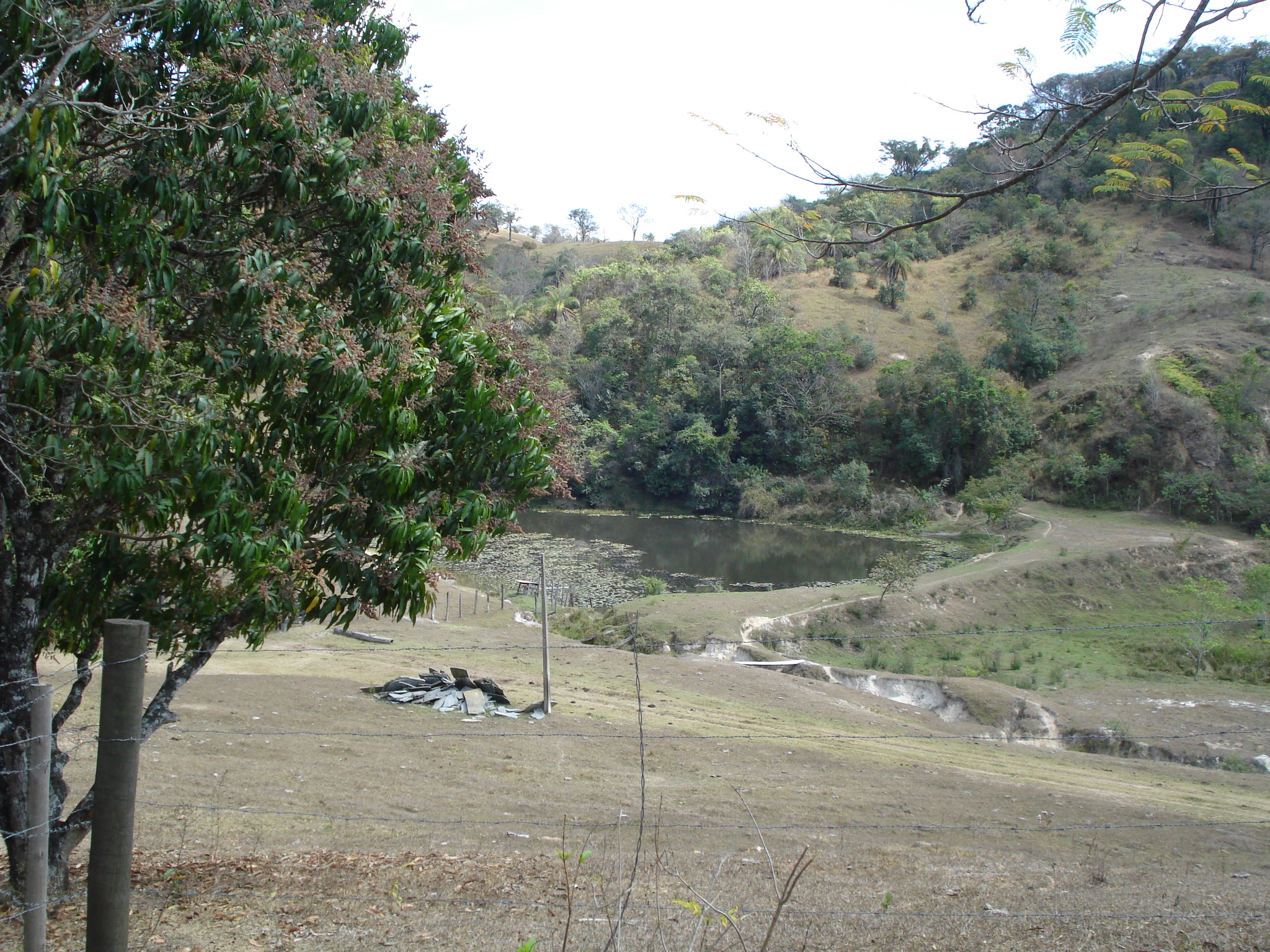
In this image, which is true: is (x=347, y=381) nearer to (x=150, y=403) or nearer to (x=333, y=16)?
(x=150, y=403)

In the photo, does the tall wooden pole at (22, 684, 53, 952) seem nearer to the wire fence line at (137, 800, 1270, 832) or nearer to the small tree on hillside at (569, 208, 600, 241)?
the wire fence line at (137, 800, 1270, 832)

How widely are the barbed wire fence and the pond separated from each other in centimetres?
2038

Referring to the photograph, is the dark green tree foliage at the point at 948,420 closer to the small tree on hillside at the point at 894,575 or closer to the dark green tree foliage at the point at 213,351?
the small tree on hillside at the point at 894,575

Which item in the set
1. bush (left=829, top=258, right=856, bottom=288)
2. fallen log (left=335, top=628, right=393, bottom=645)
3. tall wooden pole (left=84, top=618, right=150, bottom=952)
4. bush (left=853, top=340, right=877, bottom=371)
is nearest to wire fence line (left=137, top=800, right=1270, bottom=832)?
tall wooden pole (left=84, top=618, right=150, bottom=952)

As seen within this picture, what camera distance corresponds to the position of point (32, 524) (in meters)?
4.45

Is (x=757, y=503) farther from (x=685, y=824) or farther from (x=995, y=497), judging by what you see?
(x=685, y=824)

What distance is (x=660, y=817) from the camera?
6621 mm

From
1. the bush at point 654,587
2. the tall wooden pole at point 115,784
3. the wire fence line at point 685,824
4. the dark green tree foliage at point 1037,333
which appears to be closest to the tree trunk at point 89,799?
the tall wooden pole at point 115,784

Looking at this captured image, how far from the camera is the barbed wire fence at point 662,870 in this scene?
13.7ft

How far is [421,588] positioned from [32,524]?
1.96 m

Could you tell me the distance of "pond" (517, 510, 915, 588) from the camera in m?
33.2

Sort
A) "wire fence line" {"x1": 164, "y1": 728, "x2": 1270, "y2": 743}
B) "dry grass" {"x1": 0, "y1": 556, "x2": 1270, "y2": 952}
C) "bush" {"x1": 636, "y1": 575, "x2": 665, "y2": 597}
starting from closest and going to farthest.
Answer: "dry grass" {"x1": 0, "y1": 556, "x2": 1270, "y2": 952} < "wire fence line" {"x1": 164, "y1": 728, "x2": 1270, "y2": 743} < "bush" {"x1": 636, "y1": 575, "x2": 665, "y2": 597}

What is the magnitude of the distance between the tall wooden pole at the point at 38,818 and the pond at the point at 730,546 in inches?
962

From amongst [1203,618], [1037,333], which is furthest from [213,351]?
[1037,333]
